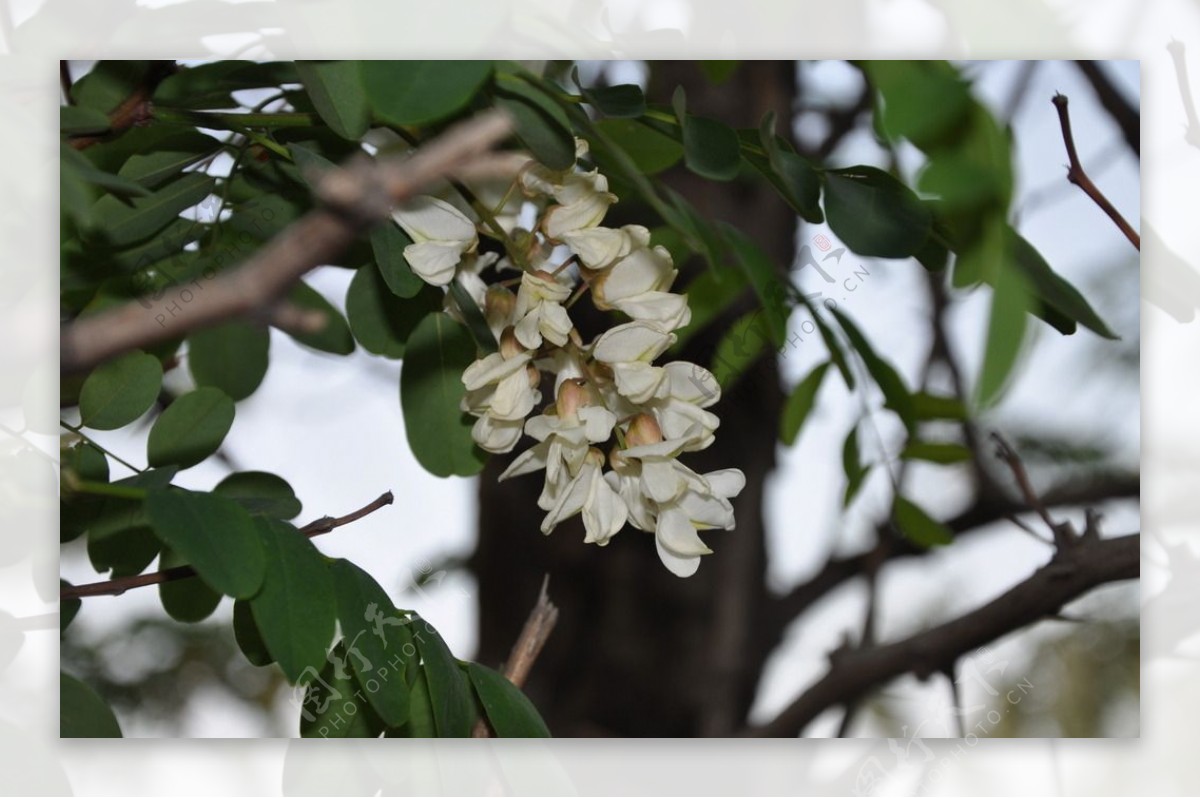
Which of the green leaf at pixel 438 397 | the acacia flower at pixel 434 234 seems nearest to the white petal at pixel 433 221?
the acacia flower at pixel 434 234

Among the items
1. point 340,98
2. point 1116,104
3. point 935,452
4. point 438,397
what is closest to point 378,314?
point 438,397

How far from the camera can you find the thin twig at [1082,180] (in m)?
0.91

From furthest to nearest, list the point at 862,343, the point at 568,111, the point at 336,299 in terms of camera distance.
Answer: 1. the point at 336,299
2. the point at 862,343
3. the point at 568,111

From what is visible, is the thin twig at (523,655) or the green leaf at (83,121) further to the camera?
the thin twig at (523,655)

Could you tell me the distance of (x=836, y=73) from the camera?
3.12 ft

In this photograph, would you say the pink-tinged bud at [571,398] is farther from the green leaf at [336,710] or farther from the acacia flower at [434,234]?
the green leaf at [336,710]

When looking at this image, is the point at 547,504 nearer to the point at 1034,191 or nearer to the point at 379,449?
the point at 379,449

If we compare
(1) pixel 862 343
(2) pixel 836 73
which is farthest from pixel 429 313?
(2) pixel 836 73

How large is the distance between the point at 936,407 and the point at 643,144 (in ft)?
0.97

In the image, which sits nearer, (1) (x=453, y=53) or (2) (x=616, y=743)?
(1) (x=453, y=53)

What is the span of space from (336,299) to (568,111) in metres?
0.32

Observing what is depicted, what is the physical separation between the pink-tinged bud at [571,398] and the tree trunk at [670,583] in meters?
0.30

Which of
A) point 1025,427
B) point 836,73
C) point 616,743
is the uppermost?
point 836,73

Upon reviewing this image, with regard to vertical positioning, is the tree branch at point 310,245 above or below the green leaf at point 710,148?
above
